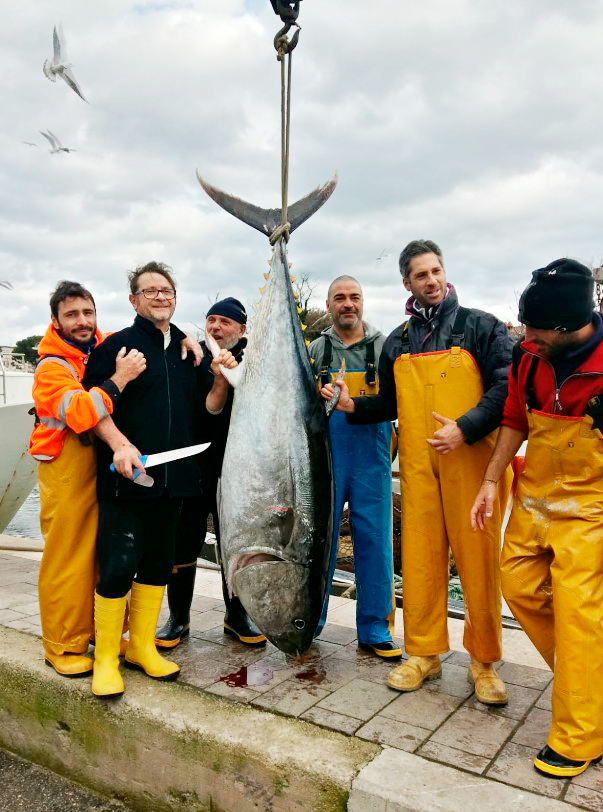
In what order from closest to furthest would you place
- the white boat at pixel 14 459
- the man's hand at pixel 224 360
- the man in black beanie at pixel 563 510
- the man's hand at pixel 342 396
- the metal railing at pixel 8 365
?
the man in black beanie at pixel 563 510, the man's hand at pixel 224 360, the man's hand at pixel 342 396, the white boat at pixel 14 459, the metal railing at pixel 8 365

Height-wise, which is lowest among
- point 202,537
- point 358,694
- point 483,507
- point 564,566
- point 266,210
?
point 358,694

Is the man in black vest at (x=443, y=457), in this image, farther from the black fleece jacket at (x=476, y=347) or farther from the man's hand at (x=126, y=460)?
the man's hand at (x=126, y=460)

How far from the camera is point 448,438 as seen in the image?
9.39ft

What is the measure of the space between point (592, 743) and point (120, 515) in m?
2.14

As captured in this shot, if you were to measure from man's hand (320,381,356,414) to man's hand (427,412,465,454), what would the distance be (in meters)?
0.57

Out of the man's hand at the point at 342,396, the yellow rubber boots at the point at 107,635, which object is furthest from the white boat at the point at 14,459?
the man's hand at the point at 342,396

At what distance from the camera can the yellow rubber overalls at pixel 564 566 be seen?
2.34 metres

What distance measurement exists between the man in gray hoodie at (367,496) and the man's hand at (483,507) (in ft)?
2.90

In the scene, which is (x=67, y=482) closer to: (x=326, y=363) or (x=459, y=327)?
(x=326, y=363)

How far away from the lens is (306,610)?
298cm

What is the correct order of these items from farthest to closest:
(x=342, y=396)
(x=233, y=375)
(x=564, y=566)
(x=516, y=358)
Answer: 1. (x=342, y=396)
2. (x=233, y=375)
3. (x=516, y=358)
4. (x=564, y=566)

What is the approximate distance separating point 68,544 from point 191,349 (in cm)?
113

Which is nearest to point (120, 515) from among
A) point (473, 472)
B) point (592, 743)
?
point (473, 472)

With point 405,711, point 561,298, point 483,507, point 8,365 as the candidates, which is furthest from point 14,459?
point 561,298
